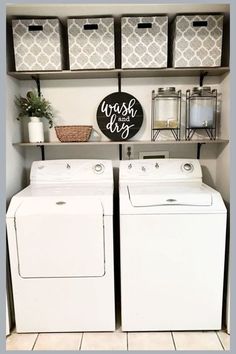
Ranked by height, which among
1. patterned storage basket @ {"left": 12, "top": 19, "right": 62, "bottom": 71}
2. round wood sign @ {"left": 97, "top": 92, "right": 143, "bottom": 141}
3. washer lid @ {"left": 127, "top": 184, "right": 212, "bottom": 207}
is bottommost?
washer lid @ {"left": 127, "top": 184, "right": 212, "bottom": 207}

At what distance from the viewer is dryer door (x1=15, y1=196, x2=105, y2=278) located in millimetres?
1894

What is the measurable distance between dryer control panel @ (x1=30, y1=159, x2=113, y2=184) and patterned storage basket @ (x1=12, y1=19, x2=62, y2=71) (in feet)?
2.37

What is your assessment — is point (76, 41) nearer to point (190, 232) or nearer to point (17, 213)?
point (17, 213)

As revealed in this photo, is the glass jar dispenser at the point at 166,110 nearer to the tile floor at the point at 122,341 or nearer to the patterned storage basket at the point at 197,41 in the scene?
the patterned storage basket at the point at 197,41

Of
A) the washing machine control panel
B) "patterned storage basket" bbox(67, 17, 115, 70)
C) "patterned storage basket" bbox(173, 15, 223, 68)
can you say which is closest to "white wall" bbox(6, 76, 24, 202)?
"patterned storage basket" bbox(67, 17, 115, 70)

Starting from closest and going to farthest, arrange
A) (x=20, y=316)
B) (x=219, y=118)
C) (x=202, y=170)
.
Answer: (x=20, y=316)
(x=219, y=118)
(x=202, y=170)

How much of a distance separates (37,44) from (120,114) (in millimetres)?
799

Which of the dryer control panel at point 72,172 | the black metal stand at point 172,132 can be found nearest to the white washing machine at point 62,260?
the dryer control panel at point 72,172

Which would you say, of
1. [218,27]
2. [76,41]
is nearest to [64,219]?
[76,41]

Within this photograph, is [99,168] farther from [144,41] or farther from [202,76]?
[202,76]

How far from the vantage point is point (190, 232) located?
1.91 metres

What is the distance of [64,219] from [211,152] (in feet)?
4.51

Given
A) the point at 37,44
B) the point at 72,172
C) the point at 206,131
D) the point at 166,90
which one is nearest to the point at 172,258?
the point at 72,172

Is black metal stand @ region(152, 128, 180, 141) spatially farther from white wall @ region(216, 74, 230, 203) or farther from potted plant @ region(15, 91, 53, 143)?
potted plant @ region(15, 91, 53, 143)
